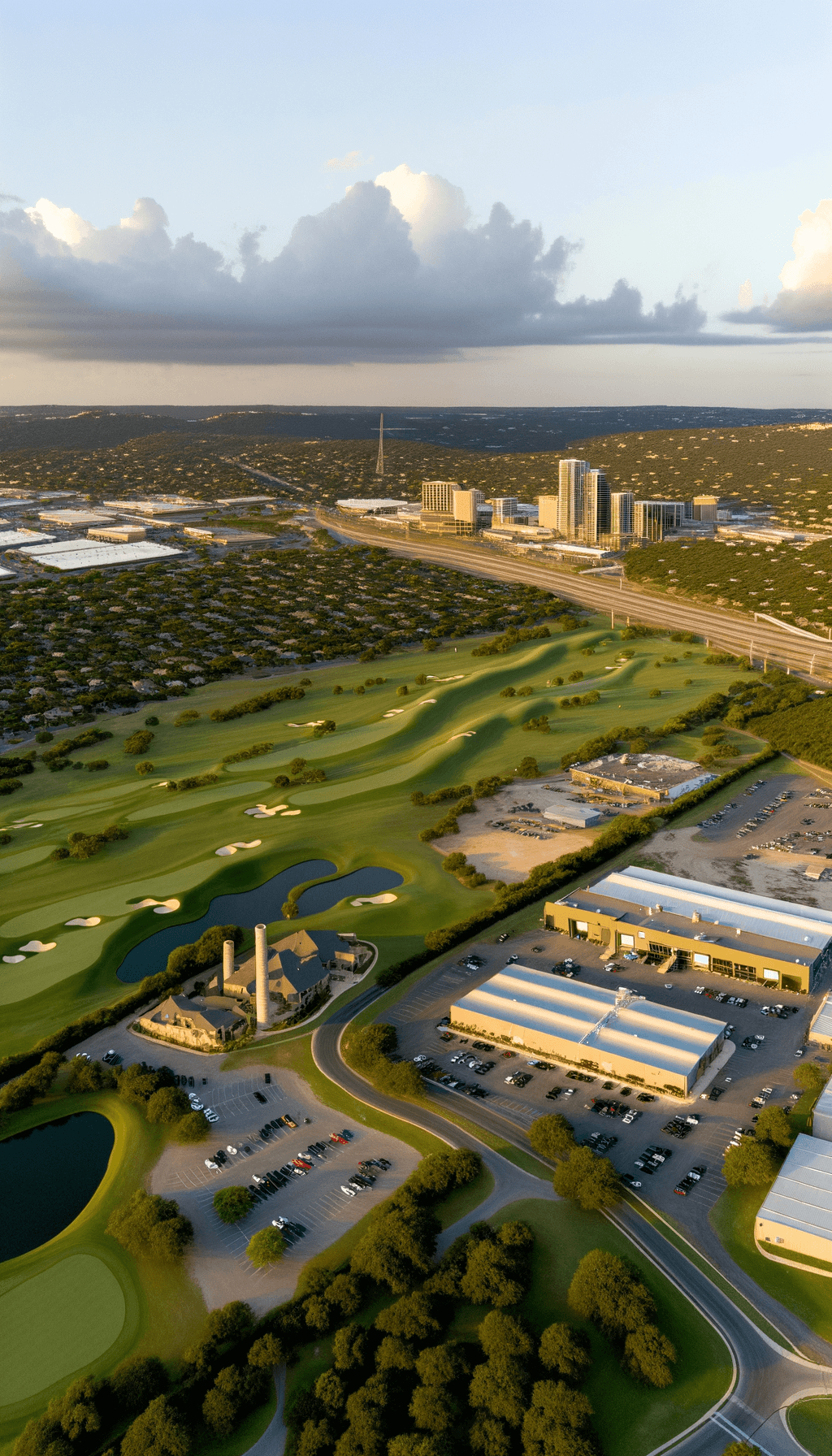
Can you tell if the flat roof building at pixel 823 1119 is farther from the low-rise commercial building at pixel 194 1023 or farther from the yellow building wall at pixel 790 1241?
the low-rise commercial building at pixel 194 1023

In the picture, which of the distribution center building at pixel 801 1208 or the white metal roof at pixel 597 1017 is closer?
the distribution center building at pixel 801 1208

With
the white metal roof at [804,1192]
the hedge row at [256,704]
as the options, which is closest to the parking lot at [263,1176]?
the white metal roof at [804,1192]

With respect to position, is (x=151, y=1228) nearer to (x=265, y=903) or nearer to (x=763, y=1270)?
(x=763, y=1270)

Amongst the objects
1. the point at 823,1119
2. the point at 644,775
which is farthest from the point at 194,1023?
the point at 644,775

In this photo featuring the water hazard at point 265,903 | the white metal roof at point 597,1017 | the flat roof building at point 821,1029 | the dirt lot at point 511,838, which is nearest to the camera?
the white metal roof at point 597,1017

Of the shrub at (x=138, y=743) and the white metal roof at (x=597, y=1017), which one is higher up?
the white metal roof at (x=597, y=1017)

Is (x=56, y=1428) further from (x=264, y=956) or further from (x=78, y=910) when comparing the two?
(x=78, y=910)

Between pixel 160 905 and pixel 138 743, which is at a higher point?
pixel 138 743

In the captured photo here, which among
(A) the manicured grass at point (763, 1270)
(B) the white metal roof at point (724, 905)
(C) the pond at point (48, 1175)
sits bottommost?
(C) the pond at point (48, 1175)
